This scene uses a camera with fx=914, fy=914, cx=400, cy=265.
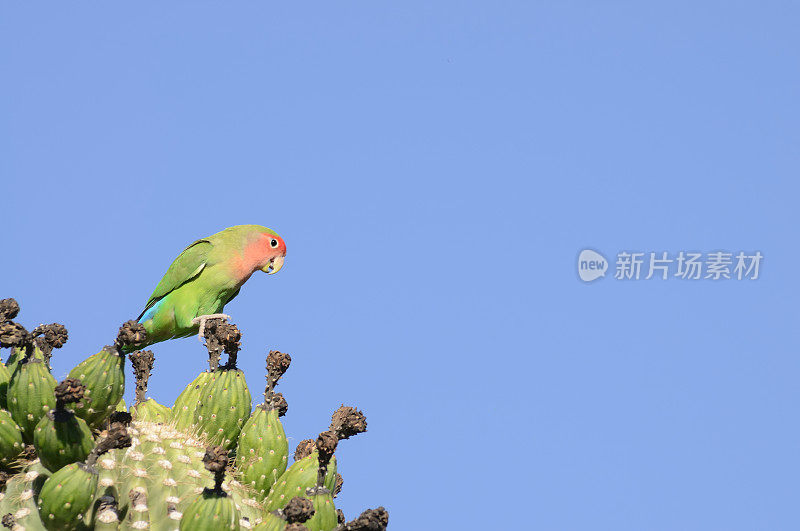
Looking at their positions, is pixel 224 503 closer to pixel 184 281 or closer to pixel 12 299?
pixel 12 299

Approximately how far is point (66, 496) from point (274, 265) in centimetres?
515

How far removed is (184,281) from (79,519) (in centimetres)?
459

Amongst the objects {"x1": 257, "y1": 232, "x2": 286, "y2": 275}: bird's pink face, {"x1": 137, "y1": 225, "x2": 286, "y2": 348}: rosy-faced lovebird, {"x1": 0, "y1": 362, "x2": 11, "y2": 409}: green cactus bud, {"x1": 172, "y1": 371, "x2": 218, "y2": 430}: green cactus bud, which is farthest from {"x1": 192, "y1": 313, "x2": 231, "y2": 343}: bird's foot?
{"x1": 0, "y1": 362, "x2": 11, "y2": 409}: green cactus bud

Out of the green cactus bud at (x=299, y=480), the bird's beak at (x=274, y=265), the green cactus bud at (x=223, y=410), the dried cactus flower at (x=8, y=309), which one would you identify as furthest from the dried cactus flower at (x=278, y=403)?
the bird's beak at (x=274, y=265)

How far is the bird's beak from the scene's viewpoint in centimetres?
998

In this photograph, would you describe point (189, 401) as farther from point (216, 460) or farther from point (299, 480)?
point (216, 460)

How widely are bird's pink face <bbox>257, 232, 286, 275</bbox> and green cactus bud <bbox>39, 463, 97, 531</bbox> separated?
4784 millimetres

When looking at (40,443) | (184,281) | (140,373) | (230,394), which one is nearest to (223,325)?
(230,394)

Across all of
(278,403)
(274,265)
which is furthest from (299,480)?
(274,265)

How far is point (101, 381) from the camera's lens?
5.61 m

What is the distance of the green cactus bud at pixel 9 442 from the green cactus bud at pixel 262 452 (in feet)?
4.51

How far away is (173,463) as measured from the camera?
18.7 ft

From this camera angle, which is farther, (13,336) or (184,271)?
(184,271)

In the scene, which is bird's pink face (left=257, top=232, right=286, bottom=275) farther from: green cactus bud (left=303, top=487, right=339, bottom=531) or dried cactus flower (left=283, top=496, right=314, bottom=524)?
dried cactus flower (left=283, top=496, right=314, bottom=524)
